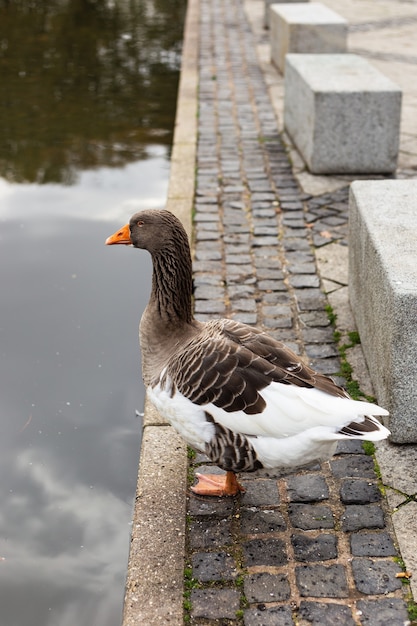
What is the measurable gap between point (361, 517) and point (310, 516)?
9.6 inches

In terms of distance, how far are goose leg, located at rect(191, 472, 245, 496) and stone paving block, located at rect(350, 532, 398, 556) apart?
0.63 meters

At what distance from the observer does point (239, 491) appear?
4133mm

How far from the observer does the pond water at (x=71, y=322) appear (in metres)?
4.00

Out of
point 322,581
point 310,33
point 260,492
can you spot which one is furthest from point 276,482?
point 310,33

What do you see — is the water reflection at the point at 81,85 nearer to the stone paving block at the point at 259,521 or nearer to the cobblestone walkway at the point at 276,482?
the cobblestone walkway at the point at 276,482

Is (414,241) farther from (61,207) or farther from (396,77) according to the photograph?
(396,77)

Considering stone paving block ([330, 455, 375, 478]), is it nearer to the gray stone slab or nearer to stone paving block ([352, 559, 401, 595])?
stone paving block ([352, 559, 401, 595])

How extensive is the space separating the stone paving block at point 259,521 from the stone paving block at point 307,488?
0.16m

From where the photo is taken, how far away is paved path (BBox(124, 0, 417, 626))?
348 cm

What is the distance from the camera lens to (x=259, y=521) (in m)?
3.93

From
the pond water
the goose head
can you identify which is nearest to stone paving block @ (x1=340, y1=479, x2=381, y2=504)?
the pond water

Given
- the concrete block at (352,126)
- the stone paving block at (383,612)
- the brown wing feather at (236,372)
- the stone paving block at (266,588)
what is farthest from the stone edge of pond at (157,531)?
the concrete block at (352,126)

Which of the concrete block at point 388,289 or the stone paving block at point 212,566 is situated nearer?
the stone paving block at point 212,566

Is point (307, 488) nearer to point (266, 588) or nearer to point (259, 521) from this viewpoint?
point (259, 521)
